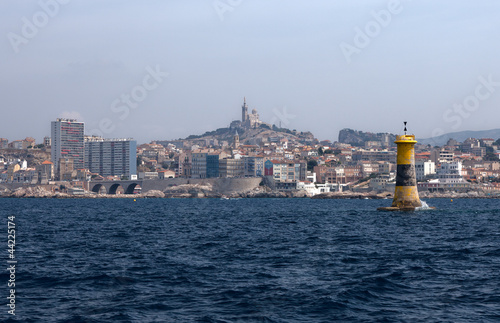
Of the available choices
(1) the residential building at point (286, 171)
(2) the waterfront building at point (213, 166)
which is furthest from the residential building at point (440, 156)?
(2) the waterfront building at point (213, 166)

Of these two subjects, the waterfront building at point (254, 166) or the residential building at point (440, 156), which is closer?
the waterfront building at point (254, 166)

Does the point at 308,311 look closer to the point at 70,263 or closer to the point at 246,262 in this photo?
the point at 246,262

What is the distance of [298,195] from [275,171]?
18.5m

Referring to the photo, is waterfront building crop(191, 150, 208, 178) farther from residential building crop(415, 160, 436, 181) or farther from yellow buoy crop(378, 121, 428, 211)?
yellow buoy crop(378, 121, 428, 211)

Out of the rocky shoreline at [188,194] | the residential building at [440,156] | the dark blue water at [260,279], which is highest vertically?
the residential building at [440,156]

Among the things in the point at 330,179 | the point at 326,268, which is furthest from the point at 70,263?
the point at 330,179

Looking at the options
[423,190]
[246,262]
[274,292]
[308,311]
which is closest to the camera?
[308,311]

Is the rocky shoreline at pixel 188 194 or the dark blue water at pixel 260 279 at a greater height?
the dark blue water at pixel 260 279

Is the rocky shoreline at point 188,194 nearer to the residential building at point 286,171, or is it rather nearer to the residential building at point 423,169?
the residential building at point 286,171

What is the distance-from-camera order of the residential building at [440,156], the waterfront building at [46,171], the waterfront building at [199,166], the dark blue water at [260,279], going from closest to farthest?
the dark blue water at [260,279] → the waterfront building at [199,166] → the waterfront building at [46,171] → the residential building at [440,156]

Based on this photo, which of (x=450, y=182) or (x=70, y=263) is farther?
(x=450, y=182)

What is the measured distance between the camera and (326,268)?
2105cm

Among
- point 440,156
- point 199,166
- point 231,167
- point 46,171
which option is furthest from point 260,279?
point 440,156

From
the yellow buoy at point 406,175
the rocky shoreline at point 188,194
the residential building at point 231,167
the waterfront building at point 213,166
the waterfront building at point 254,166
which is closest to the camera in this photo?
the yellow buoy at point 406,175
